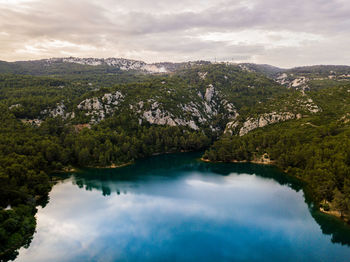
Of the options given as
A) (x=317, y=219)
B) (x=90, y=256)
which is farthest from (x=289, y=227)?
(x=90, y=256)

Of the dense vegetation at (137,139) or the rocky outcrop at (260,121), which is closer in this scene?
the dense vegetation at (137,139)

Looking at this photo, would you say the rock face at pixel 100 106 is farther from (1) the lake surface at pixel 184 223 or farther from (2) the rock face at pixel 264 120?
(2) the rock face at pixel 264 120

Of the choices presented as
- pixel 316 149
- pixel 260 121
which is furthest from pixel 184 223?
pixel 260 121

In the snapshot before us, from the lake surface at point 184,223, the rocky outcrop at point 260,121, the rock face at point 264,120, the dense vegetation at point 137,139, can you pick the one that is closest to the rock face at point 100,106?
the dense vegetation at point 137,139

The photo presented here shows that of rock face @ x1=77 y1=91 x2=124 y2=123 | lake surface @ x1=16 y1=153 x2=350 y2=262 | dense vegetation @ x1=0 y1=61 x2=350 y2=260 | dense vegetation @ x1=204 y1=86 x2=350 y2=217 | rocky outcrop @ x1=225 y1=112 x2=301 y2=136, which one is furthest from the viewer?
rock face @ x1=77 y1=91 x2=124 y2=123

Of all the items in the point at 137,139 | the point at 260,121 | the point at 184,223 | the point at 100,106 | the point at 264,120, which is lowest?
the point at 184,223

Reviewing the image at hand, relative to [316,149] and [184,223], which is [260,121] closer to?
[316,149]

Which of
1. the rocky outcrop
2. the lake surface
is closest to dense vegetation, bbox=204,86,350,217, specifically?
the lake surface

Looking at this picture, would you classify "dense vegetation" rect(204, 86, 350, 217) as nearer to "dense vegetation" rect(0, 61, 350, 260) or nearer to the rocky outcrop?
"dense vegetation" rect(0, 61, 350, 260)

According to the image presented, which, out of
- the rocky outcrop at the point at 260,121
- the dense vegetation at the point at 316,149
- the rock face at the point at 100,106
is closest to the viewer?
the dense vegetation at the point at 316,149

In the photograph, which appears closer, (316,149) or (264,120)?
(316,149)
